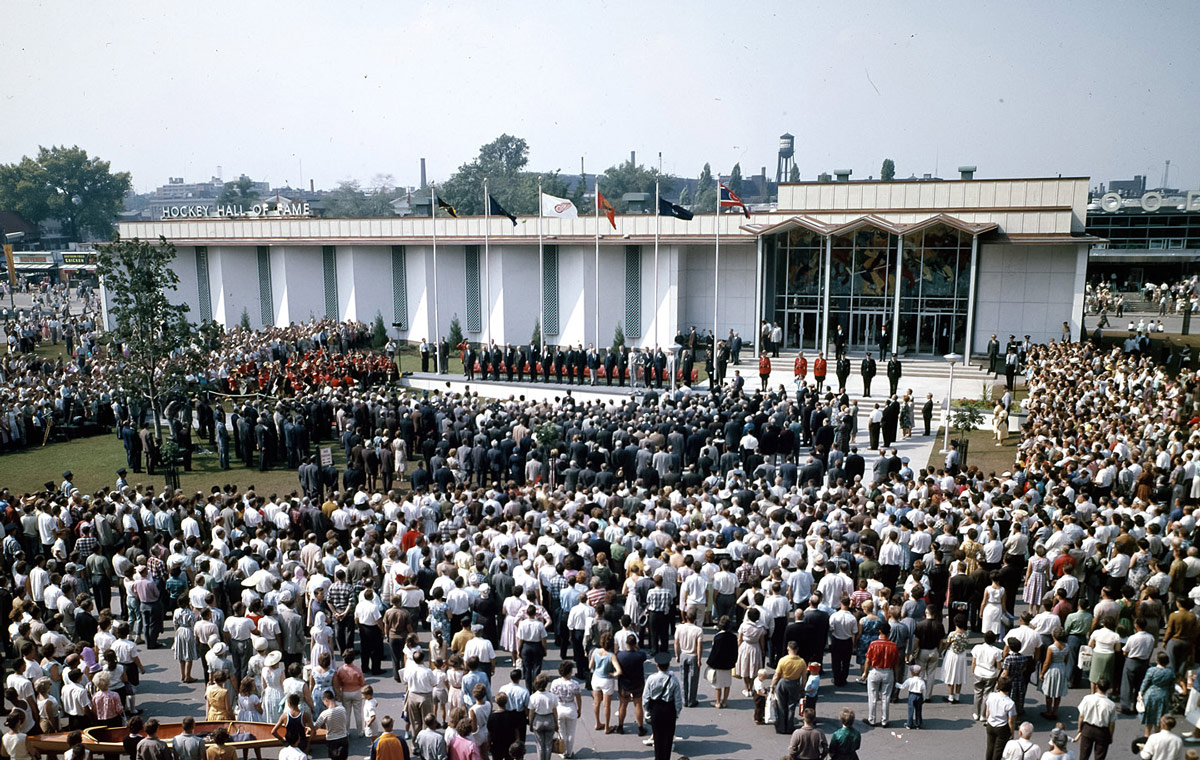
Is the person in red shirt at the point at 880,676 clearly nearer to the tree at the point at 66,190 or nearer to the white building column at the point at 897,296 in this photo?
the white building column at the point at 897,296

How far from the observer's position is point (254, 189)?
139 metres

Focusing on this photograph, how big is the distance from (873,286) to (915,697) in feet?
77.8

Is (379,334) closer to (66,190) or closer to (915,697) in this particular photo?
(915,697)

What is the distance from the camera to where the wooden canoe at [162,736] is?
8773 millimetres

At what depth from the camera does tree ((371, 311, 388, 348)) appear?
3928 cm

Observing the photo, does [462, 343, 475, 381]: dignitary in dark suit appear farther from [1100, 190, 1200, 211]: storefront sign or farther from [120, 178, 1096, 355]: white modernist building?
[1100, 190, 1200, 211]: storefront sign

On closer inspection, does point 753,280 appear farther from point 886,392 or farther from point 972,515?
point 972,515

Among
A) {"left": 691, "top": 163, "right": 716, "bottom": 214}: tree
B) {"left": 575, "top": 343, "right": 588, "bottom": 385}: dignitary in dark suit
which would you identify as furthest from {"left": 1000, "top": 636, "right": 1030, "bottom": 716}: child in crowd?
Answer: {"left": 691, "top": 163, "right": 716, "bottom": 214}: tree

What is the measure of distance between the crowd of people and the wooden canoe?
19 cm

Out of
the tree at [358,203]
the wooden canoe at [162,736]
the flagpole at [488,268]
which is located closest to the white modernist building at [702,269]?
the flagpole at [488,268]

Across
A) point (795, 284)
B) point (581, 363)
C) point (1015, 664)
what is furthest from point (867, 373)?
point (1015, 664)

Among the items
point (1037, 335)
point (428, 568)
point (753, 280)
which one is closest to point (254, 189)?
point (753, 280)

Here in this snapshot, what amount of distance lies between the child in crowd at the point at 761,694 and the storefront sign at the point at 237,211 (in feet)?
132

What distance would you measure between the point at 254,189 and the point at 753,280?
123 metres
